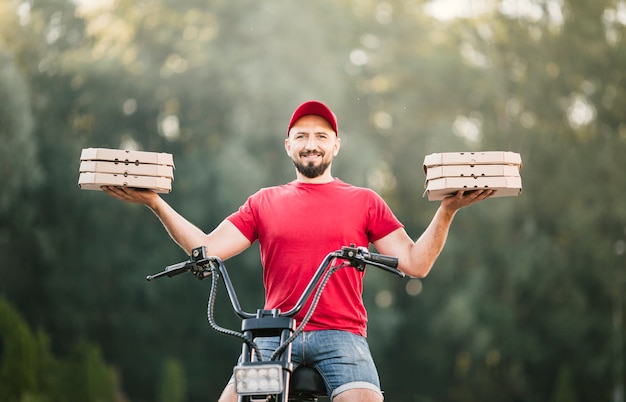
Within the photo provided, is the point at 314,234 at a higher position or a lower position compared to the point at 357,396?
higher

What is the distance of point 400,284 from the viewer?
23.7 m

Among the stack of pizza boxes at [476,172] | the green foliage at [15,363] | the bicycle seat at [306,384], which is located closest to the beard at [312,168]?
the stack of pizza boxes at [476,172]

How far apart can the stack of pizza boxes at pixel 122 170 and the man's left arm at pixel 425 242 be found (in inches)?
38.4

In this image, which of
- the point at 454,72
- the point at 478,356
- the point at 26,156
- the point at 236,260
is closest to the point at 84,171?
the point at 26,156

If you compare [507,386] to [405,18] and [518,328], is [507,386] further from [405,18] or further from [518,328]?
[405,18]

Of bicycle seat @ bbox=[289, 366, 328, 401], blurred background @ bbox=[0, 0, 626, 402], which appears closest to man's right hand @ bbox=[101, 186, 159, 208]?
bicycle seat @ bbox=[289, 366, 328, 401]

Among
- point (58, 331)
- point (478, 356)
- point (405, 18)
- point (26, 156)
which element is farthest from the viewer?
point (405, 18)

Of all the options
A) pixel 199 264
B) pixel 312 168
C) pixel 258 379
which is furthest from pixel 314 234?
pixel 258 379

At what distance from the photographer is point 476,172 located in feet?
12.1

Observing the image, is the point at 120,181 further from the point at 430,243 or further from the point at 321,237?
the point at 430,243

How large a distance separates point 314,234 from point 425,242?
1.53 ft

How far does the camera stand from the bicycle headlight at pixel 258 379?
294 centimetres

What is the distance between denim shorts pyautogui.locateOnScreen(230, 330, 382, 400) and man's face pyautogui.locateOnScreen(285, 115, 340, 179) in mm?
732

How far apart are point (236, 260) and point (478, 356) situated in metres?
6.09
